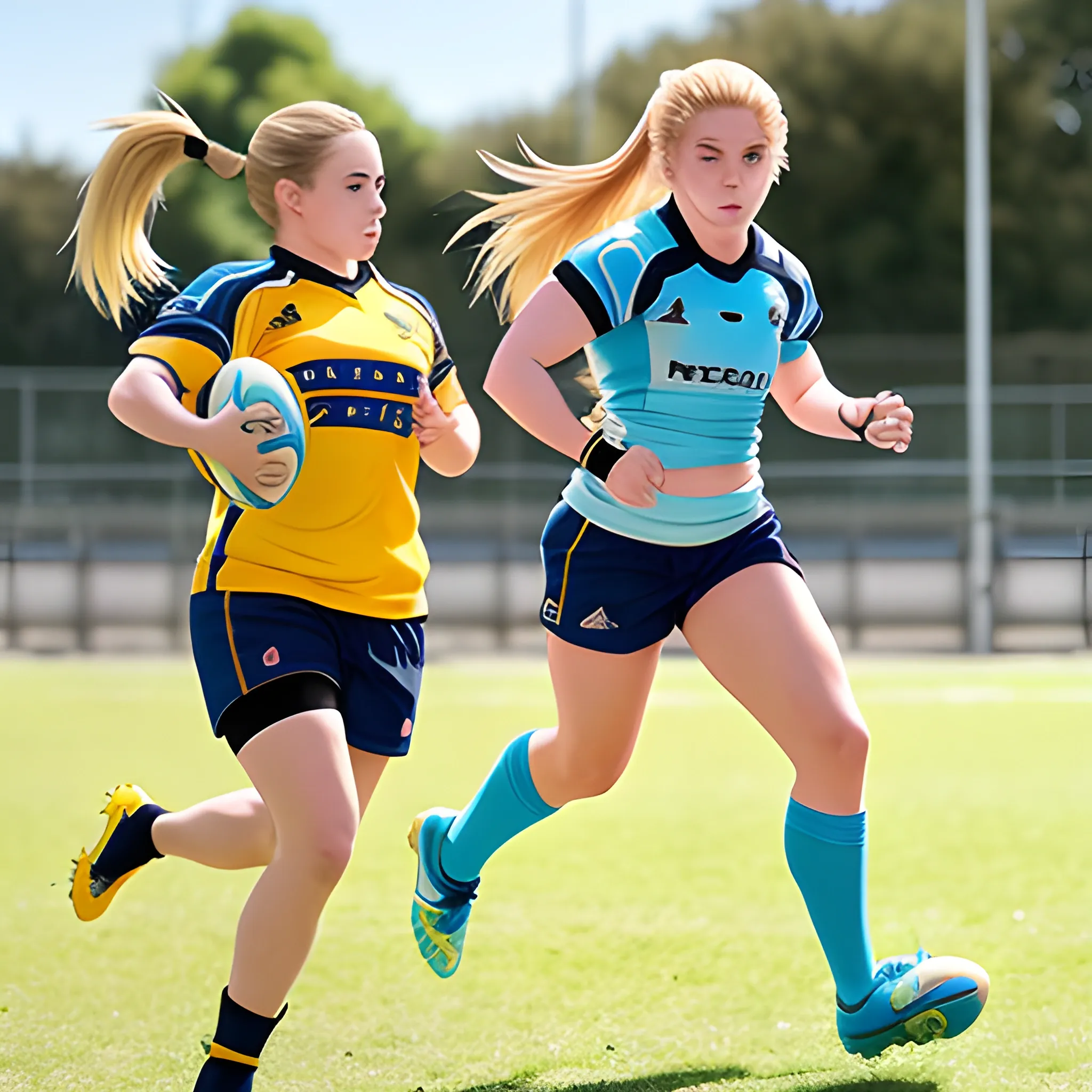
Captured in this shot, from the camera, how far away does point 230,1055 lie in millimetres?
2953

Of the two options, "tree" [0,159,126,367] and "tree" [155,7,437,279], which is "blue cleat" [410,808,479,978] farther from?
Answer: "tree" [155,7,437,279]

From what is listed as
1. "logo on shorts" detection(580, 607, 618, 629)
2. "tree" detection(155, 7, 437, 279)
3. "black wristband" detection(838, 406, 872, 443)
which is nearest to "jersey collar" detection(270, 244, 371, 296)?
"logo on shorts" detection(580, 607, 618, 629)

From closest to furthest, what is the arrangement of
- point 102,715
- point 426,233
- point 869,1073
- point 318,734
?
point 318,734 < point 869,1073 < point 102,715 < point 426,233

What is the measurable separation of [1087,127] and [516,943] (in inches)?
1403

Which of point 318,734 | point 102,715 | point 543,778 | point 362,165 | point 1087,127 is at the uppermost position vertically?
point 1087,127

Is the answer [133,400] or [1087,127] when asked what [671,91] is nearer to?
[133,400]

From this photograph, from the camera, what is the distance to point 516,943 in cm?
473

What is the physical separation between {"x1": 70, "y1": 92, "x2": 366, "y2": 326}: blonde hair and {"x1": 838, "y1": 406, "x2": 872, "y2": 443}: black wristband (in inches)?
48.1

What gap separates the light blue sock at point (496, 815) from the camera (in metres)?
3.82

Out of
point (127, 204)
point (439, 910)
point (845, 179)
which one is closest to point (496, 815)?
point (439, 910)

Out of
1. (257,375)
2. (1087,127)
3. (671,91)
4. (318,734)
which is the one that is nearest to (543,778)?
(318,734)

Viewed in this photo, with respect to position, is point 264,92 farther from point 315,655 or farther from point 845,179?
point 315,655

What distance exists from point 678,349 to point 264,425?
883mm

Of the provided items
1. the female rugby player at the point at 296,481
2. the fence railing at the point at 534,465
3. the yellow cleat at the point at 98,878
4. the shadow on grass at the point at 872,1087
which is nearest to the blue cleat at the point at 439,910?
the female rugby player at the point at 296,481
